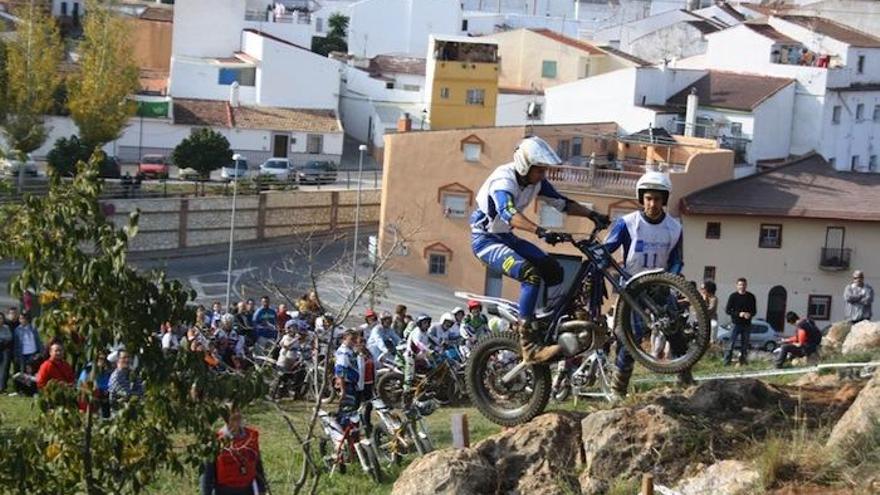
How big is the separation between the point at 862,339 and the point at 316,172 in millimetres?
50161

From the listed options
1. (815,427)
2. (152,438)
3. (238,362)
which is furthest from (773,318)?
(152,438)

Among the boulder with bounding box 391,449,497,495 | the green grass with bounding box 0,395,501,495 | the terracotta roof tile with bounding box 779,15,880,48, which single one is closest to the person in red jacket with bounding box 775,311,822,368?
the green grass with bounding box 0,395,501,495

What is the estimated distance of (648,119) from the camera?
6322 cm

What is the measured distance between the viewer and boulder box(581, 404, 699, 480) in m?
12.6

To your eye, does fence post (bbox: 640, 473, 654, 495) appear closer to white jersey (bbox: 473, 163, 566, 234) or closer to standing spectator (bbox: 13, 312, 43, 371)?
white jersey (bbox: 473, 163, 566, 234)

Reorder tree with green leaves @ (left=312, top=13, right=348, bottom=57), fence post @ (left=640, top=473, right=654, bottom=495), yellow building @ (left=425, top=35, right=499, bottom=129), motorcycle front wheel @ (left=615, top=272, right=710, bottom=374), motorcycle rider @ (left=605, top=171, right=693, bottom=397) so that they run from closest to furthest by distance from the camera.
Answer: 1. fence post @ (left=640, top=473, right=654, bottom=495)
2. motorcycle front wheel @ (left=615, top=272, right=710, bottom=374)
3. motorcycle rider @ (left=605, top=171, right=693, bottom=397)
4. yellow building @ (left=425, top=35, right=499, bottom=129)
5. tree with green leaves @ (left=312, top=13, right=348, bottom=57)

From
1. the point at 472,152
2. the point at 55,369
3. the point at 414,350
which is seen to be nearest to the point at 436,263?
the point at 472,152

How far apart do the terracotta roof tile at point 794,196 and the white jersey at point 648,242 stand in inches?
1522

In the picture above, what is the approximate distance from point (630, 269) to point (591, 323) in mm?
611

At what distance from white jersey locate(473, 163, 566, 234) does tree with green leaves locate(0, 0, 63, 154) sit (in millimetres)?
51238

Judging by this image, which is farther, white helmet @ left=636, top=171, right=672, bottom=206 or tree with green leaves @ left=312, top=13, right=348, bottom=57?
Result: tree with green leaves @ left=312, top=13, right=348, bottom=57

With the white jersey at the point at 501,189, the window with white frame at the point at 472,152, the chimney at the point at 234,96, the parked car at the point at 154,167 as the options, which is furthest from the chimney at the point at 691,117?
the white jersey at the point at 501,189

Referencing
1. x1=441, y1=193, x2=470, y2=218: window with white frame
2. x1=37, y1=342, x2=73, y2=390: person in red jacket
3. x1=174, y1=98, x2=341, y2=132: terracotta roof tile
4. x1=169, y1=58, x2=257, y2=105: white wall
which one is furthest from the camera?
x1=169, y1=58, x2=257, y2=105: white wall

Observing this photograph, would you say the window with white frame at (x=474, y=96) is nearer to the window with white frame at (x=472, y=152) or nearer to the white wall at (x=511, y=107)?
the white wall at (x=511, y=107)
